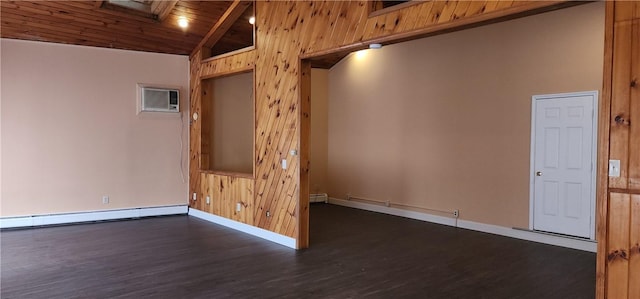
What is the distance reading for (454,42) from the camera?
6715mm

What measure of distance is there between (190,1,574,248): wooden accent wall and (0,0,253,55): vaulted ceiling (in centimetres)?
79

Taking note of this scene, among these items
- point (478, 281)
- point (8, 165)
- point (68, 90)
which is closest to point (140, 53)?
point (68, 90)

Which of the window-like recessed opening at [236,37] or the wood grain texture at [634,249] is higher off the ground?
the window-like recessed opening at [236,37]

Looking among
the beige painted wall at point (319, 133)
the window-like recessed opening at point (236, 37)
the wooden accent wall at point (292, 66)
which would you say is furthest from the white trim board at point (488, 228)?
the window-like recessed opening at point (236, 37)

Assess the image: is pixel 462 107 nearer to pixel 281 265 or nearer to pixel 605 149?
pixel 281 265

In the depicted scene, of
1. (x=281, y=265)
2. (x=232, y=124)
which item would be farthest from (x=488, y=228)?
(x=232, y=124)

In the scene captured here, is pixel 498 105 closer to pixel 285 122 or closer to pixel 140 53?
pixel 285 122

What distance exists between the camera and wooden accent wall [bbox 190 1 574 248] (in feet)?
13.5

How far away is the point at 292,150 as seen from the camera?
5.26 m

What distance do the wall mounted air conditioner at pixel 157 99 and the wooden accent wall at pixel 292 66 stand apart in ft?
4.17

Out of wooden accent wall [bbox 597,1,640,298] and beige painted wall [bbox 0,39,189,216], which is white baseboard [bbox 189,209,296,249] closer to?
beige painted wall [bbox 0,39,189,216]

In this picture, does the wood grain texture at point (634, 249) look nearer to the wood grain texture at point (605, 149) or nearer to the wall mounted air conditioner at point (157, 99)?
the wood grain texture at point (605, 149)

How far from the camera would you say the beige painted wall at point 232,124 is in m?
7.47

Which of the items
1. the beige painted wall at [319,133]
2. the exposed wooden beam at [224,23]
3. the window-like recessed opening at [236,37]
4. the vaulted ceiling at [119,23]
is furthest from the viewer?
the beige painted wall at [319,133]
